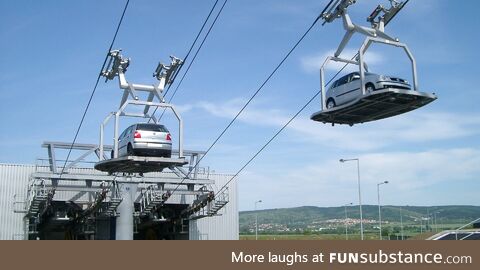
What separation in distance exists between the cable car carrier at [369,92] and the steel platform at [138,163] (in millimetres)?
7141

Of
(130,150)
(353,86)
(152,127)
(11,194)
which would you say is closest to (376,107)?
(353,86)

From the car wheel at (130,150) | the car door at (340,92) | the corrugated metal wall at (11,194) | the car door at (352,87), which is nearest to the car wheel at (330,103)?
the car door at (340,92)

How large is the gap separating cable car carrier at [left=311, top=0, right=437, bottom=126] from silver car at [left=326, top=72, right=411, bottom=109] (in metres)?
0.05

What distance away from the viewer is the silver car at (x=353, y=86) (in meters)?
18.2

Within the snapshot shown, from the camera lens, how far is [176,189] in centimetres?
5012

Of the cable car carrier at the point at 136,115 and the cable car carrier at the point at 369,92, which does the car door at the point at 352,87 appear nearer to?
the cable car carrier at the point at 369,92

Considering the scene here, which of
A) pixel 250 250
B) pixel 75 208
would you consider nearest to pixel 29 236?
pixel 75 208

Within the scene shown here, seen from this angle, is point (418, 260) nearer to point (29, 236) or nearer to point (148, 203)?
point (148, 203)

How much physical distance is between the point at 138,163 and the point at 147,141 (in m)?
1.02

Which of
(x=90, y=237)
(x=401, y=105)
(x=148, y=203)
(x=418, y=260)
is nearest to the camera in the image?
(x=418, y=260)

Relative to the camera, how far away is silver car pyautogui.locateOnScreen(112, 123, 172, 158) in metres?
24.0

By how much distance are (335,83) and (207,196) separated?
30210 millimetres

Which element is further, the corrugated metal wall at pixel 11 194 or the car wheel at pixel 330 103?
the corrugated metal wall at pixel 11 194

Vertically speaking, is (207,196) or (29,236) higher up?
(207,196)
